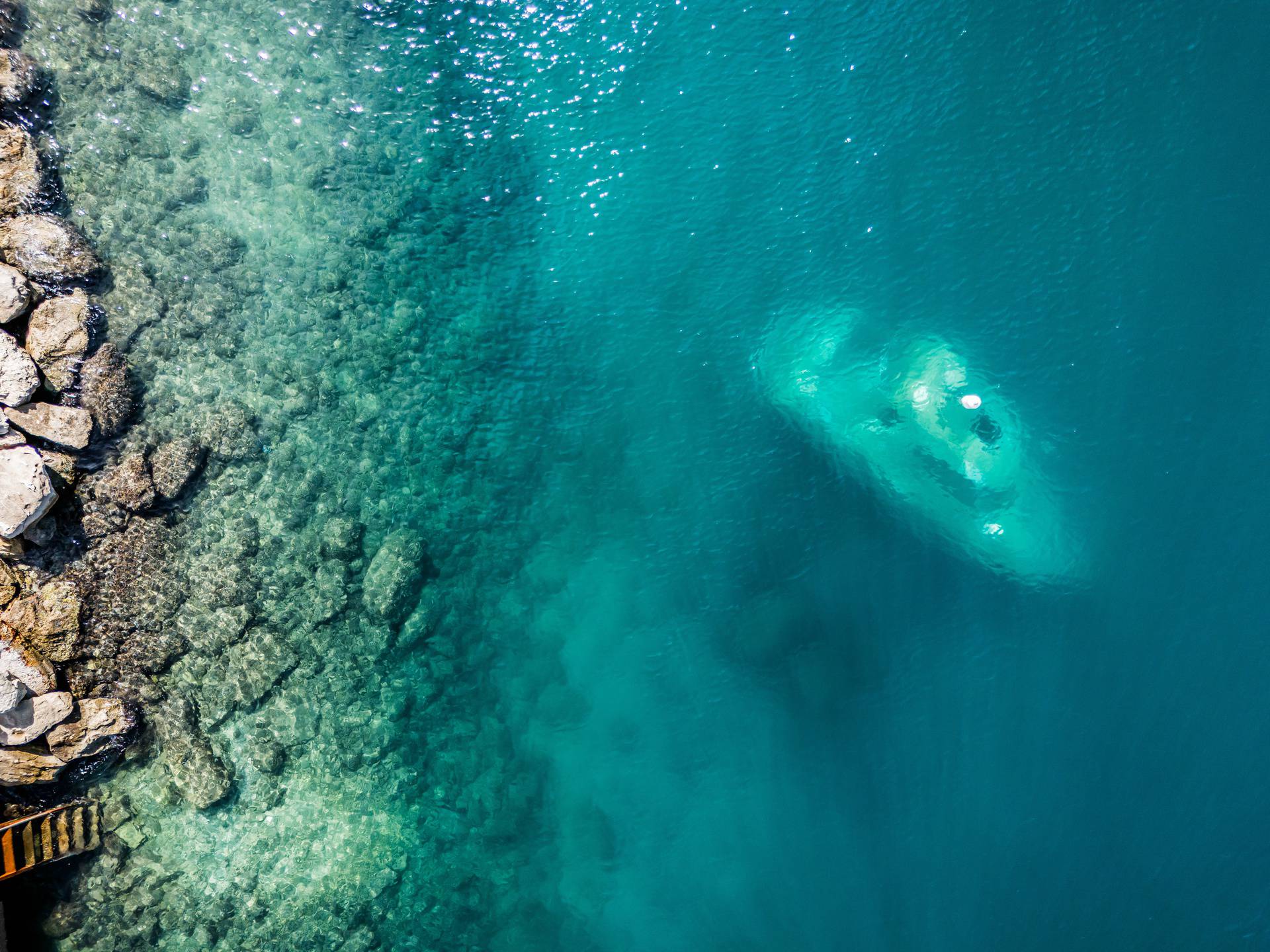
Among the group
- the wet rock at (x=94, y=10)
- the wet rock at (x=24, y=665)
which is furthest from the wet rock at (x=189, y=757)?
the wet rock at (x=94, y=10)

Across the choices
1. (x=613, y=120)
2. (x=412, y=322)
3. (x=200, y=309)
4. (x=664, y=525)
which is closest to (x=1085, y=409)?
(x=664, y=525)

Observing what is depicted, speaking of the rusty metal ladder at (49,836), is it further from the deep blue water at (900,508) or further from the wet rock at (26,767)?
the deep blue water at (900,508)

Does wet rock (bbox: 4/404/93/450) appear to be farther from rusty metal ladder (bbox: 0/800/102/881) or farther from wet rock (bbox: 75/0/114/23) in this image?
wet rock (bbox: 75/0/114/23)

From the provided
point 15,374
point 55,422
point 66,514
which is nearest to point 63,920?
point 66,514

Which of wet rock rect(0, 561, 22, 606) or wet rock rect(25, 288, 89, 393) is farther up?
wet rock rect(25, 288, 89, 393)

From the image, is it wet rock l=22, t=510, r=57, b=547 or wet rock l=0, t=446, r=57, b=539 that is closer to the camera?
wet rock l=0, t=446, r=57, b=539

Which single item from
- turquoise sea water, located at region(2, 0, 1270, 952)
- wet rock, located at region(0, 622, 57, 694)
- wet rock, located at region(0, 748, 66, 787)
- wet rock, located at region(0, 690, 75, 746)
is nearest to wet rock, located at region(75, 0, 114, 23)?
turquoise sea water, located at region(2, 0, 1270, 952)
